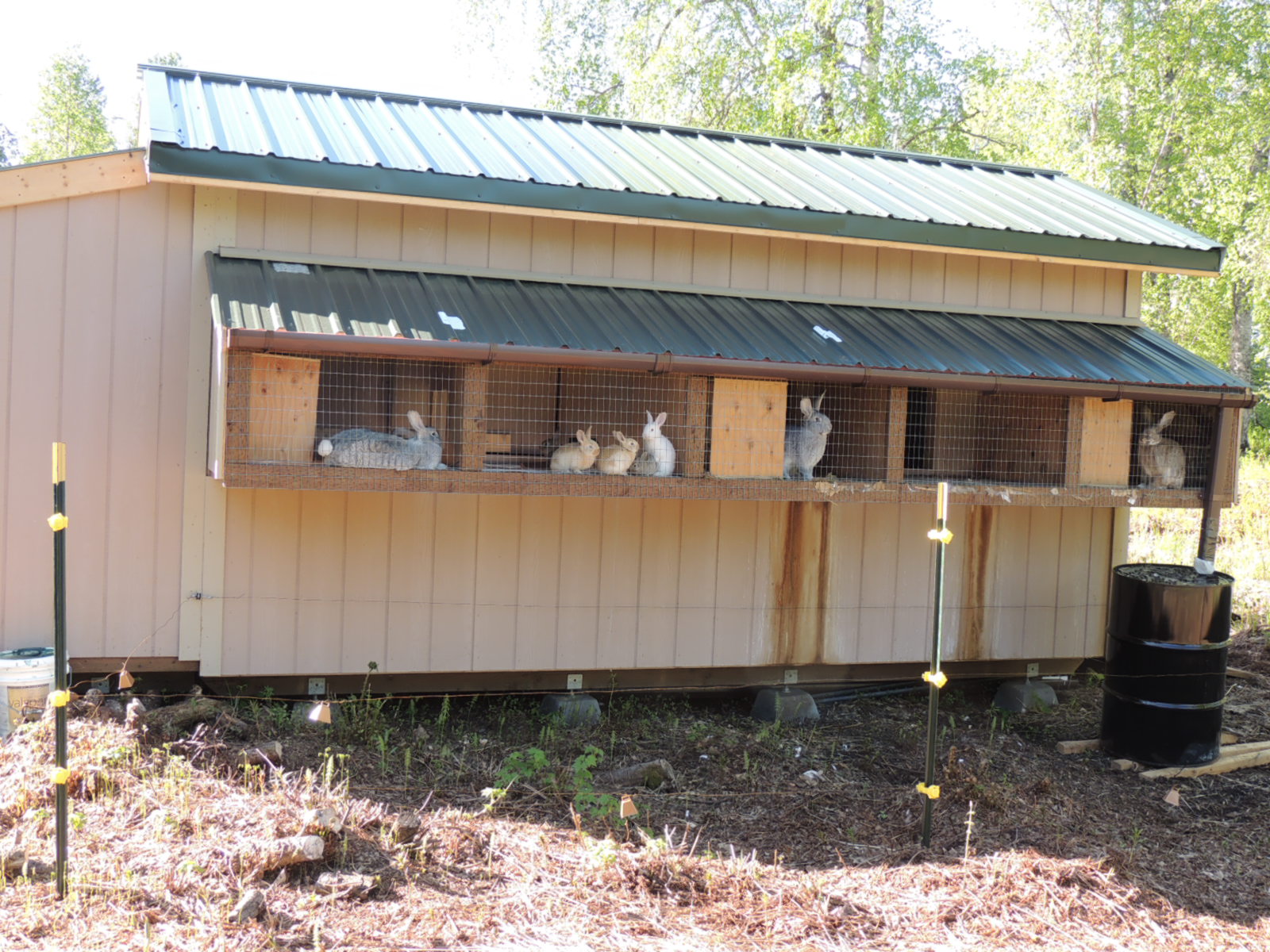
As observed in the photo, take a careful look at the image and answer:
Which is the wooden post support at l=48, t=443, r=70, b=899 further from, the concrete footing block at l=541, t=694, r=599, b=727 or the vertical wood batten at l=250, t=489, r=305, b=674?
the concrete footing block at l=541, t=694, r=599, b=727

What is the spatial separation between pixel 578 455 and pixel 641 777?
178 centimetres

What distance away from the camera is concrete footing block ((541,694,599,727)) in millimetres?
6727

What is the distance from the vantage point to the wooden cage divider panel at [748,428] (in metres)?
5.95

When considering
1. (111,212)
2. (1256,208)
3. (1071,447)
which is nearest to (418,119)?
(111,212)

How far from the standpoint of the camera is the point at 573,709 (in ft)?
22.1

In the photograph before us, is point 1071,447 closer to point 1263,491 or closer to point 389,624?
point 389,624

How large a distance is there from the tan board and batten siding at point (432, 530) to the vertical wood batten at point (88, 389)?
12 mm

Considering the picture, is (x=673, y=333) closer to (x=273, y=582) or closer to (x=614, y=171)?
(x=614, y=171)

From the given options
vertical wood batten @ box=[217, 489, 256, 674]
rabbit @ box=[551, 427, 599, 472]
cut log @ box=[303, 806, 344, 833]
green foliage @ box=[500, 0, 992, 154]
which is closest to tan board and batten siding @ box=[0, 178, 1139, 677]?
vertical wood batten @ box=[217, 489, 256, 674]

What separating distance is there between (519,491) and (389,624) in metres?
1.47

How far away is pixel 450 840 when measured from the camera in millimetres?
4660

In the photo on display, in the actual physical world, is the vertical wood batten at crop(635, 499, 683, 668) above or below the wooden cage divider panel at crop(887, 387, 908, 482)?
below

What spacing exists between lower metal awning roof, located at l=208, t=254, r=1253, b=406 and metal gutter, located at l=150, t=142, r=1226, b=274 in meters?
0.50

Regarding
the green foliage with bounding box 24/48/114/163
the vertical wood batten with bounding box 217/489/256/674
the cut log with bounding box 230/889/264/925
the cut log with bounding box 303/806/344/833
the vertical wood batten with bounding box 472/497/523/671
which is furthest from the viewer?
the green foliage with bounding box 24/48/114/163
